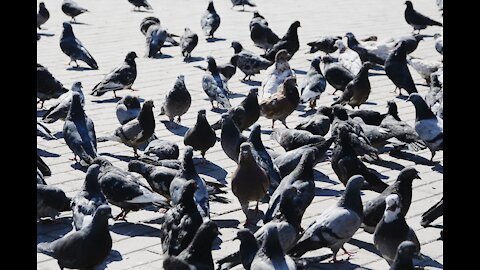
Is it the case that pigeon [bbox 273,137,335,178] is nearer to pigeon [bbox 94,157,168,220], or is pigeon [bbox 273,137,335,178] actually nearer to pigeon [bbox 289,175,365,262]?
pigeon [bbox 94,157,168,220]

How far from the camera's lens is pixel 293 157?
28.9 feet

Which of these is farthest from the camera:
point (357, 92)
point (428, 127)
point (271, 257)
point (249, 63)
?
point (249, 63)

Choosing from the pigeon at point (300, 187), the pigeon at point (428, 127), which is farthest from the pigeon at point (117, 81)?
the pigeon at point (300, 187)

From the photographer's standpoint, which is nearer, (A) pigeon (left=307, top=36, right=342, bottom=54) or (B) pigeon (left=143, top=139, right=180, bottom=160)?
(B) pigeon (left=143, top=139, right=180, bottom=160)

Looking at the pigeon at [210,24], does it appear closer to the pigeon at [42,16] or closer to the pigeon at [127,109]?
the pigeon at [42,16]

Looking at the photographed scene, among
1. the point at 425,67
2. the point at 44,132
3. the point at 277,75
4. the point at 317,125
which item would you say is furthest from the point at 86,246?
the point at 425,67

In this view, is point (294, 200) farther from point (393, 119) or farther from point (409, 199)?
point (393, 119)

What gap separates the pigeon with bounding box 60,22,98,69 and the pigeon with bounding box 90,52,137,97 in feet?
5.60

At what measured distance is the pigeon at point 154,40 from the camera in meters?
16.0

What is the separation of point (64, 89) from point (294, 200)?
6.00 metres

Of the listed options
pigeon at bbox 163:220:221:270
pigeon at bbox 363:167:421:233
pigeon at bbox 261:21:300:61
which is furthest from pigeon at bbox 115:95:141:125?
pigeon at bbox 163:220:221:270

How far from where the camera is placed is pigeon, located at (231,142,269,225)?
789cm

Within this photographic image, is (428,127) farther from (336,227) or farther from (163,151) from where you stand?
(336,227)

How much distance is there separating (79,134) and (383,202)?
382 cm
